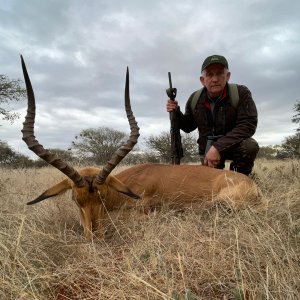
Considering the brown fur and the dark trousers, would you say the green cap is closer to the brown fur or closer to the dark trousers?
the dark trousers

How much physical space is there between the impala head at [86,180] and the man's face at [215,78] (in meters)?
2.43

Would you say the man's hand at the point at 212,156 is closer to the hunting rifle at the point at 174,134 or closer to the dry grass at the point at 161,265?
the hunting rifle at the point at 174,134

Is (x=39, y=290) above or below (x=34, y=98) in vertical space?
below

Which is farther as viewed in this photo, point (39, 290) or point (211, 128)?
point (211, 128)

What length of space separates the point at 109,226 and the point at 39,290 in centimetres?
180

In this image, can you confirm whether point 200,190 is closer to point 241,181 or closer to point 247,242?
point 241,181

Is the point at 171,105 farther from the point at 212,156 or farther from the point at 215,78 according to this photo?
the point at 212,156

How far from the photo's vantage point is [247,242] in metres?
2.74

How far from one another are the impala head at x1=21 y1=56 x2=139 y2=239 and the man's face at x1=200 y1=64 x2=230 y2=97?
2.43 m

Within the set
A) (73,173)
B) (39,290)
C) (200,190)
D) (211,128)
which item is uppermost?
(211,128)

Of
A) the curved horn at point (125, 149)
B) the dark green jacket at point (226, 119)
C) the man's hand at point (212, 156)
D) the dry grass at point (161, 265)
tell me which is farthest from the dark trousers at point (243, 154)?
the dry grass at point (161, 265)

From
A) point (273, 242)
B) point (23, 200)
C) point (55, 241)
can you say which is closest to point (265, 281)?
point (273, 242)

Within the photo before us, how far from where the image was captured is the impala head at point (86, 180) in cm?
376

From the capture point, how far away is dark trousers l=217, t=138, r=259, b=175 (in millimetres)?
6109
